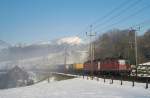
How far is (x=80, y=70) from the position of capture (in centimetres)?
10725

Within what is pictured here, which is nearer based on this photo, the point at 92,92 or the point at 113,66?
the point at 92,92

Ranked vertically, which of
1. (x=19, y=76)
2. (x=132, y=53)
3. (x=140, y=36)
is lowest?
(x=19, y=76)

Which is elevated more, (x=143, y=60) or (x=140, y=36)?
(x=140, y=36)

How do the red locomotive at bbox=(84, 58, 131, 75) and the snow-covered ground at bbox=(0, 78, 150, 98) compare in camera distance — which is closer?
the snow-covered ground at bbox=(0, 78, 150, 98)

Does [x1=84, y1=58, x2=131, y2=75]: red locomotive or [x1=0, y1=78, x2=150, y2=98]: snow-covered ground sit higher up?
[x1=84, y1=58, x2=131, y2=75]: red locomotive

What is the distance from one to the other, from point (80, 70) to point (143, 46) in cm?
4344

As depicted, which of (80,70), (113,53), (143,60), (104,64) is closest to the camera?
(104,64)

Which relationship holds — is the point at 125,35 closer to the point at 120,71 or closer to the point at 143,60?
the point at 143,60

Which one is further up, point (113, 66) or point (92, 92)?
point (113, 66)

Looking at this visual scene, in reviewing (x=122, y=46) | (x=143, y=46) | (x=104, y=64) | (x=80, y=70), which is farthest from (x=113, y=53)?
(x=104, y=64)

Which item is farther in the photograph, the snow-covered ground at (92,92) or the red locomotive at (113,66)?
the red locomotive at (113,66)

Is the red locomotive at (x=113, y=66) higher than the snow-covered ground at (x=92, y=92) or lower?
higher

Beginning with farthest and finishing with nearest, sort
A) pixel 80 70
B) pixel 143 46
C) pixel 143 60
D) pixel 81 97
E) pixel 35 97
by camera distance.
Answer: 1. pixel 143 46
2. pixel 143 60
3. pixel 80 70
4. pixel 35 97
5. pixel 81 97

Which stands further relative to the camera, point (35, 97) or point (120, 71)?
point (120, 71)
